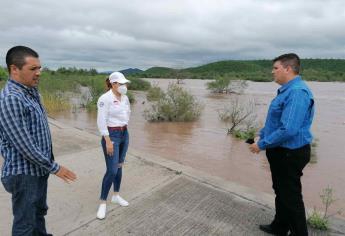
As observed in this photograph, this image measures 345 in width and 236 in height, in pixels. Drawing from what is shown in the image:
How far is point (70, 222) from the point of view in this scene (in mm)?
3736

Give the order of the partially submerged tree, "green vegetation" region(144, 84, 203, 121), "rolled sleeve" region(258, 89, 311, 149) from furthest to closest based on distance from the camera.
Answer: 1. the partially submerged tree
2. "green vegetation" region(144, 84, 203, 121)
3. "rolled sleeve" region(258, 89, 311, 149)

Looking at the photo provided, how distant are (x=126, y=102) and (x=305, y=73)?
273ft

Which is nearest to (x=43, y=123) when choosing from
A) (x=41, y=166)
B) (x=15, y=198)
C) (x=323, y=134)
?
(x=41, y=166)

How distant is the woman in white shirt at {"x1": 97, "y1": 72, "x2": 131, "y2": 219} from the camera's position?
3.81 meters

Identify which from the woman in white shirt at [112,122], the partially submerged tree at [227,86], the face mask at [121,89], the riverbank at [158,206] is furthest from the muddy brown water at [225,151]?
the partially submerged tree at [227,86]

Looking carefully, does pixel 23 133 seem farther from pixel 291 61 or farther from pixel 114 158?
pixel 291 61

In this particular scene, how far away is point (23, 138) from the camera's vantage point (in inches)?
92.7

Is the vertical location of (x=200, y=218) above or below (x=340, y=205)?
above

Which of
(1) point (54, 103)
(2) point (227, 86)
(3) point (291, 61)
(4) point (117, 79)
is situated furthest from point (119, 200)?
(2) point (227, 86)

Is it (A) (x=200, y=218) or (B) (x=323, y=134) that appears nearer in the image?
(A) (x=200, y=218)

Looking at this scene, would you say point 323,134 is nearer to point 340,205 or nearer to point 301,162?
point 340,205

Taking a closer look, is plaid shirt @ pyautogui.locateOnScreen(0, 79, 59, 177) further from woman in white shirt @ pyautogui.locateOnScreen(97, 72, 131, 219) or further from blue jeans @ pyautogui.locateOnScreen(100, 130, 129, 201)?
blue jeans @ pyautogui.locateOnScreen(100, 130, 129, 201)

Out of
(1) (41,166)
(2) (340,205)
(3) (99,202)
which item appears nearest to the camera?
(1) (41,166)

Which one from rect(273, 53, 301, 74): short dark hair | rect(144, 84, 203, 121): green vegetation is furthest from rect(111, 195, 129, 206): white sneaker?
rect(144, 84, 203, 121): green vegetation
